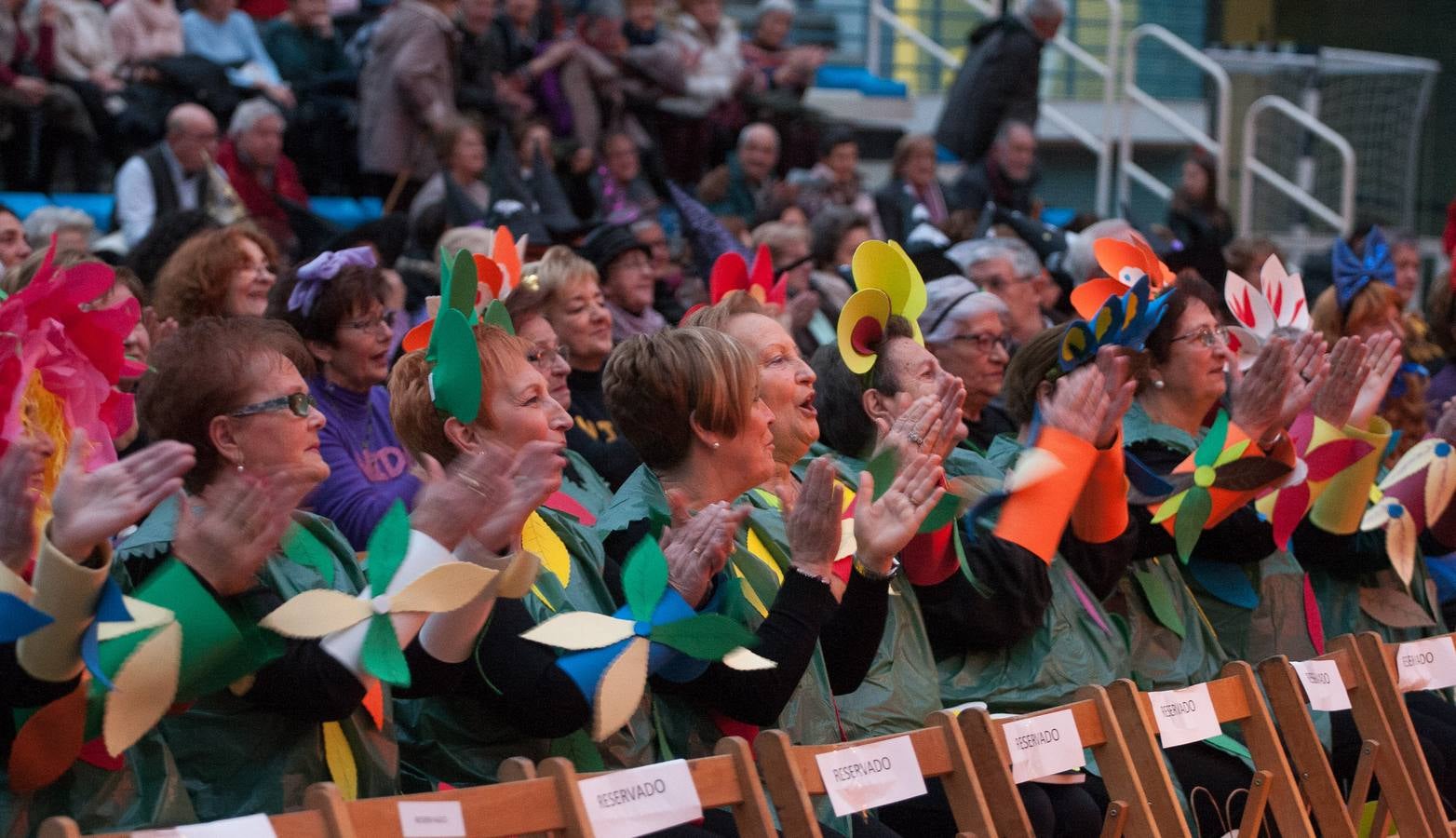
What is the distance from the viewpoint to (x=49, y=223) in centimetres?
571

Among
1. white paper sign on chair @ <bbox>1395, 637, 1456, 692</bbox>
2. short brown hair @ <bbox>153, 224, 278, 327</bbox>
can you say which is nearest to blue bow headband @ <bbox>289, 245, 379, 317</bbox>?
short brown hair @ <bbox>153, 224, 278, 327</bbox>

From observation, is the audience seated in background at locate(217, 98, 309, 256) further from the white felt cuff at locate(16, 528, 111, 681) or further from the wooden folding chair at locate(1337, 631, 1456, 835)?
the white felt cuff at locate(16, 528, 111, 681)

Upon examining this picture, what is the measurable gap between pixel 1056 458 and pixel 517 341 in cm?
107

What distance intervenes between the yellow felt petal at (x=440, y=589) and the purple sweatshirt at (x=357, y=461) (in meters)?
1.11

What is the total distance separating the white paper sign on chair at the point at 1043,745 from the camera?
307 centimetres

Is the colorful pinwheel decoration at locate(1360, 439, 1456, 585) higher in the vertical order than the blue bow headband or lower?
lower

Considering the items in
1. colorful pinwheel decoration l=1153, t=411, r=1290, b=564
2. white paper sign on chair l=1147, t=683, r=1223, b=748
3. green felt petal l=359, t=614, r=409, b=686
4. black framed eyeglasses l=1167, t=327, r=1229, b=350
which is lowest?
white paper sign on chair l=1147, t=683, r=1223, b=748

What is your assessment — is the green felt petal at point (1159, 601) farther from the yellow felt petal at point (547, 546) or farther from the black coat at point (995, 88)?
the black coat at point (995, 88)

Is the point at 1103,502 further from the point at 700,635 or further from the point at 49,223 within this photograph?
the point at 49,223

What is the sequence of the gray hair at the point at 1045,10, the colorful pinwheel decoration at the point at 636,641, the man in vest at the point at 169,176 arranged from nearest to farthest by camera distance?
the colorful pinwheel decoration at the point at 636,641
the man in vest at the point at 169,176
the gray hair at the point at 1045,10

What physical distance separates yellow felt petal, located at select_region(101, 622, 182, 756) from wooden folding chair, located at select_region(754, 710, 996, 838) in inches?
33.4

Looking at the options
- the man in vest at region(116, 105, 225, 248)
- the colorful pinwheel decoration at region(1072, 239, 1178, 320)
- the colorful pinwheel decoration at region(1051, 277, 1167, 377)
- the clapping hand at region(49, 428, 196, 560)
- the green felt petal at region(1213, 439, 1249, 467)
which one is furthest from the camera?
the man in vest at region(116, 105, 225, 248)

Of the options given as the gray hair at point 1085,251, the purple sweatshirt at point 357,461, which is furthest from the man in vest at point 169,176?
the gray hair at point 1085,251

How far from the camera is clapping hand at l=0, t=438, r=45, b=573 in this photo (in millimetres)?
2277
